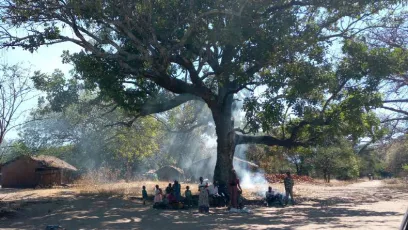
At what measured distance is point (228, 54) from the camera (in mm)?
19578

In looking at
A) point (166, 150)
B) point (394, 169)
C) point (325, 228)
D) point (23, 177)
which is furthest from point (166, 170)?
point (325, 228)

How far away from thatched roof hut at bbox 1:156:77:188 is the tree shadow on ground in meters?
12.0

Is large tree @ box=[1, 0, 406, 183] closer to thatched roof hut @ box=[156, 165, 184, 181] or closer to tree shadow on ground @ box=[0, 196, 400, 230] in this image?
tree shadow on ground @ box=[0, 196, 400, 230]

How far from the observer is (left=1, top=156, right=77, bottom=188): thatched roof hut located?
32.2 metres

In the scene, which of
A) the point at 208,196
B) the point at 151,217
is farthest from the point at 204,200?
the point at 151,217

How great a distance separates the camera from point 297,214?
58.7 feet

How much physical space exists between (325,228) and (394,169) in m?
39.3

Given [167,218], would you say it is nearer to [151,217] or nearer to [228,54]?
[151,217]

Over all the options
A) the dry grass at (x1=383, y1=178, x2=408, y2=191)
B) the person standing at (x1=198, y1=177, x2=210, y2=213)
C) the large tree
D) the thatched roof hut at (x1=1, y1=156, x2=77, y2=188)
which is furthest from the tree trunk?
the dry grass at (x1=383, y1=178, x2=408, y2=191)

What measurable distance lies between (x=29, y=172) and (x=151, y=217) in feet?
61.5

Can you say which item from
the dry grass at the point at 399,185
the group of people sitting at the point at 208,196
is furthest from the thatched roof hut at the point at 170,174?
the group of people sitting at the point at 208,196

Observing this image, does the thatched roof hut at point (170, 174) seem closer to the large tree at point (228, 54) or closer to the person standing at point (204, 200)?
the large tree at point (228, 54)

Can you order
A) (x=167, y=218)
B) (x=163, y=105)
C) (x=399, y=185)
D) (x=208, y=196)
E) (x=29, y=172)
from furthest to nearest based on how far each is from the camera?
(x=399, y=185), (x=29, y=172), (x=163, y=105), (x=208, y=196), (x=167, y=218)

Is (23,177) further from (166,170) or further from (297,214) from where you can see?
(297,214)
